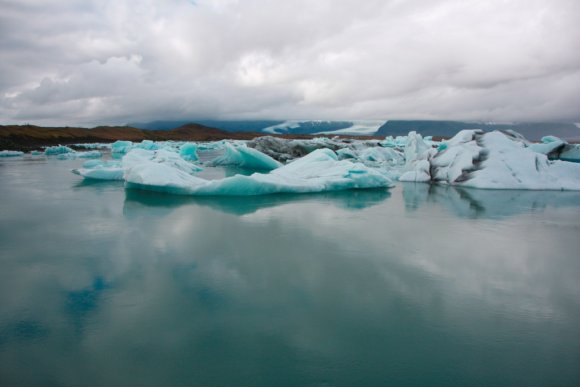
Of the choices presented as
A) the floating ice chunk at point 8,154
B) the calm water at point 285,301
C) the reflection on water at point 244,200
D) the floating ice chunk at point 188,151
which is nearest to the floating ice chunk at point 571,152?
the reflection on water at point 244,200

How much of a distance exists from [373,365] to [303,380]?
0.35 meters

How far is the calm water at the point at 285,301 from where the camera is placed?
1.76m

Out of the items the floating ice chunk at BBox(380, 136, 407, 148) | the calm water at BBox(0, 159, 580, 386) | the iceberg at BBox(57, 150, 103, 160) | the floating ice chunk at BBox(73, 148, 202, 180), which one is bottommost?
the calm water at BBox(0, 159, 580, 386)

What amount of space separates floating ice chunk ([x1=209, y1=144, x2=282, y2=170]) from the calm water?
6.98 metres

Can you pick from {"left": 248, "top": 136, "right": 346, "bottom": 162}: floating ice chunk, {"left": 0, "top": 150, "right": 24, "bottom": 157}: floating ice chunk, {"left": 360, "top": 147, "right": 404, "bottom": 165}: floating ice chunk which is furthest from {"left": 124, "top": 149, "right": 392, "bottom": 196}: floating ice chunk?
{"left": 0, "top": 150, "right": 24, "bottom": 157}: floating ice chunk

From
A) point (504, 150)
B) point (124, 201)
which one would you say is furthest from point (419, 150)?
point (124, 201)

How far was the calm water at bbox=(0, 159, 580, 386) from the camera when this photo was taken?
1.76 m

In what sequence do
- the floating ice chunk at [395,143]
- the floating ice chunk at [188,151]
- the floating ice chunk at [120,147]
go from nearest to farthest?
the floating ice chunk at [188,151]
the floating ice chunk at [120,147]
the floating ice chunk at [395,143]

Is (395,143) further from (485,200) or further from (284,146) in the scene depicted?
(485,200)

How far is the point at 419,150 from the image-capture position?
1327 cm

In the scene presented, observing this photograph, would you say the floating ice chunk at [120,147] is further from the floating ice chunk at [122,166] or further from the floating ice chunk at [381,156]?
the floating ice chunk at [381,156]

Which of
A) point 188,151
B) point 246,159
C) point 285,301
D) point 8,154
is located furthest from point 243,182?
point 8,154

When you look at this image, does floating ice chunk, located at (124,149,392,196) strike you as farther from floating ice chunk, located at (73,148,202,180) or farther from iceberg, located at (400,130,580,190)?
iceberg, located at (400,130,580,190)

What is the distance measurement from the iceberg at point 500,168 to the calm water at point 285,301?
12.4 feet
